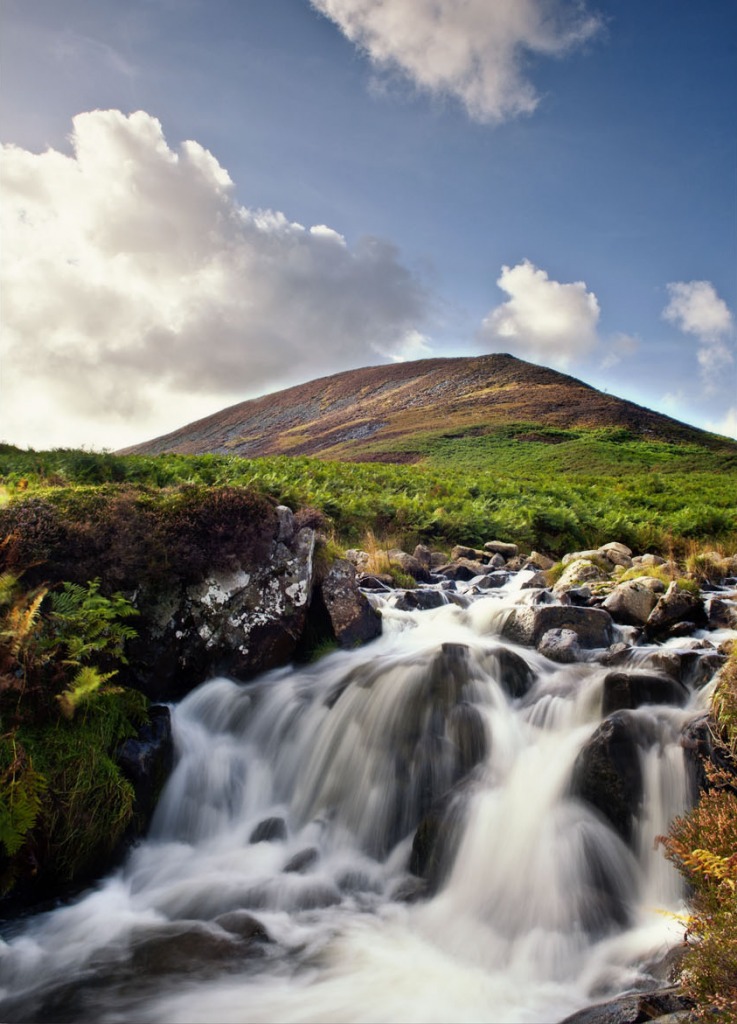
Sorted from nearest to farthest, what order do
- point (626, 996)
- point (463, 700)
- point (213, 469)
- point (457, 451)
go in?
1. point (626, 996)
2. point (463, 700)
3. point (213, 469)
4. point (457, 451)

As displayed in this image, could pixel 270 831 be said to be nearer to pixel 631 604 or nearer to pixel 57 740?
pixel 57 740

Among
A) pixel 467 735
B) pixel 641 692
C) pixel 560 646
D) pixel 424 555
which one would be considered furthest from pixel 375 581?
pixel 641 692

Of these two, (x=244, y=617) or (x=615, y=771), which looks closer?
(x=615, y=771)

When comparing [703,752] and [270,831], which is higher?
[703,752]

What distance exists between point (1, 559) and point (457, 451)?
155ft

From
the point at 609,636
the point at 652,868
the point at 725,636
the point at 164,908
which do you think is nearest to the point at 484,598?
the point at 609,636

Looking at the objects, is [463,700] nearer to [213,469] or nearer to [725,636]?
[725,636]

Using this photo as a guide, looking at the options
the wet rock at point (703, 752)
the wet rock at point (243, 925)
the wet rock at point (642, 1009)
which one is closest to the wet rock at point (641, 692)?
the wet rock at point (703, 752)

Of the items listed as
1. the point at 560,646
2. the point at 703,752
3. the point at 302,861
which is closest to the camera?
the point at 703,752

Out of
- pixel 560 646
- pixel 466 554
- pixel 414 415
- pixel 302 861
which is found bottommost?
pixel 302 861

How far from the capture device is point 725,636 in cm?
767

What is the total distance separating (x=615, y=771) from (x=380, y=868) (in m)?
2.27

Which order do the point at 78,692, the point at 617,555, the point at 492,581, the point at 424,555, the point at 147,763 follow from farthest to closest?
the point at 424,555 → the point at 617,555 → the point at 492,581 → the point at 147,763 → the point at 78,692

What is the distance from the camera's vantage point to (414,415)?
248 ft
